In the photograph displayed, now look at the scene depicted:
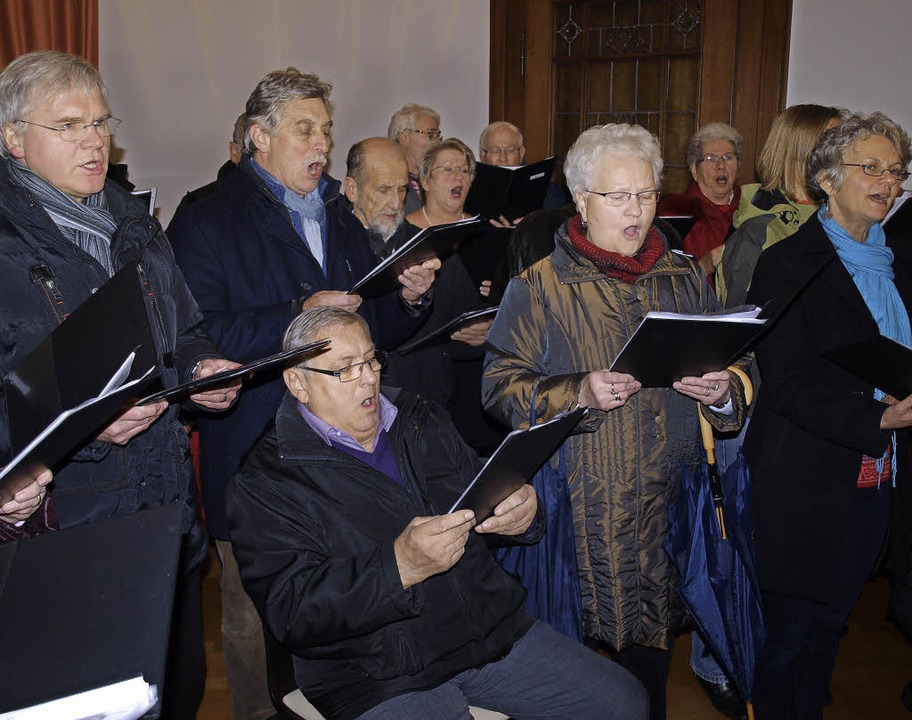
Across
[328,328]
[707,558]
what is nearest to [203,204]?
[328,328]

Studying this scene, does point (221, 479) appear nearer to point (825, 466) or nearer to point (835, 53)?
point (825, 466)

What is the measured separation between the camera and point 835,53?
475 cm

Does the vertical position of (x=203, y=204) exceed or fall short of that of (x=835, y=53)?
it falls short

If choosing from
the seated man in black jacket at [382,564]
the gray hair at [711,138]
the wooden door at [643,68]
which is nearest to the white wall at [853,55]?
the wooden door at [643,68]

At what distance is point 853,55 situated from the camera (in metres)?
4.71

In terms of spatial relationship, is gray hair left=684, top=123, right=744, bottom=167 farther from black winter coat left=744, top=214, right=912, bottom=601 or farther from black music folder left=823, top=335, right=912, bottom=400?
black music folder left=823, top=335, right=912, bottom=400

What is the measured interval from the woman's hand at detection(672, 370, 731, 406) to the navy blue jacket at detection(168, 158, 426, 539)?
102 centimetres

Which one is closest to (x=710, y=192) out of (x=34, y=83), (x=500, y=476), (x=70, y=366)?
(x=500, y=476)

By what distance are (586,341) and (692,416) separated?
33cm

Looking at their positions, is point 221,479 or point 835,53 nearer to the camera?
point 221,479

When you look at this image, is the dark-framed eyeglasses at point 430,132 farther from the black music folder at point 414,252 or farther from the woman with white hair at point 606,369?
the woman with white hair at point 606,369

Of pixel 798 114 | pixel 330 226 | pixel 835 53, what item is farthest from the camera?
pixel 835 53

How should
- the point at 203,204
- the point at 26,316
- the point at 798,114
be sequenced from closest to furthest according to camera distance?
the point at 26,316
the point at 203,204
the point at 798,114

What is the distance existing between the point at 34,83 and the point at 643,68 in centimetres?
419
